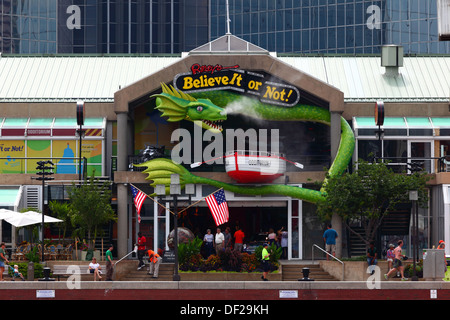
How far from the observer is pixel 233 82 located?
47.3m

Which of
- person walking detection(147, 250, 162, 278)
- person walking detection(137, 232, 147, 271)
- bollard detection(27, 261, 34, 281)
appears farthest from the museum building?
bollard detection(27, 261, 34, 281)

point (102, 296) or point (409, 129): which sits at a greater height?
point (409, 129)

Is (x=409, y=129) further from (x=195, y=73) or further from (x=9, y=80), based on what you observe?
(x=9, y=80)

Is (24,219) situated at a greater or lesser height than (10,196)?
lesser

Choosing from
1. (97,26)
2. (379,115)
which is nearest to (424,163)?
(379,115)

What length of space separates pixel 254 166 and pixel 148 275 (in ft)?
25.5

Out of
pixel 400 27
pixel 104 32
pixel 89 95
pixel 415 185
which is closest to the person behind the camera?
pixel 415 185

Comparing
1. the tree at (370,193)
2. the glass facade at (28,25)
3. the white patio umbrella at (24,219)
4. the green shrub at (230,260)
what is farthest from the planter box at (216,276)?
the glass facade at (28,25)

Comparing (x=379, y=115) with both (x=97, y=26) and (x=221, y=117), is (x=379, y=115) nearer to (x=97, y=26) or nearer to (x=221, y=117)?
(x=221, y=117)

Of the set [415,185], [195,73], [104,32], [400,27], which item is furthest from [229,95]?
[104,32]

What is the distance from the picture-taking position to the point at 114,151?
4947 centimetres

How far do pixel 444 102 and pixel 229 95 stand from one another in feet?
34.8

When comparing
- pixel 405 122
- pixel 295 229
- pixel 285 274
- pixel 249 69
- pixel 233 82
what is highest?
pixel 249 69
